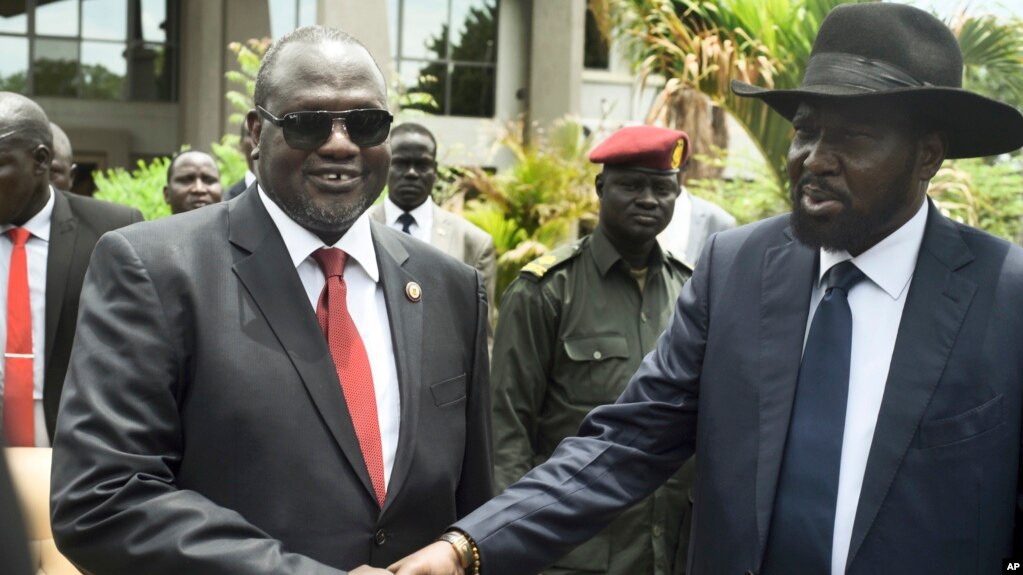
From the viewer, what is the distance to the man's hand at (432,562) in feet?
10.4

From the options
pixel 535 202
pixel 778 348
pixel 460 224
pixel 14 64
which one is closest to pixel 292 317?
pixel 778 348

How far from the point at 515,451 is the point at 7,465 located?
4085mm

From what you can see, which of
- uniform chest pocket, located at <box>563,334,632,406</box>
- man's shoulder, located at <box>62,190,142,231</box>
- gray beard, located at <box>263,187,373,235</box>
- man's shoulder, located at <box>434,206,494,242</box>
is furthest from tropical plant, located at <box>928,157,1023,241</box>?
gray beard, located at <box>263,187,373,235</box>

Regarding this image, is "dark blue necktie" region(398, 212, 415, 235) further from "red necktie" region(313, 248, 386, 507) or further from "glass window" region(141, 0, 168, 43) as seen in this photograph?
"glass window" region(141, 0, 168, 43)

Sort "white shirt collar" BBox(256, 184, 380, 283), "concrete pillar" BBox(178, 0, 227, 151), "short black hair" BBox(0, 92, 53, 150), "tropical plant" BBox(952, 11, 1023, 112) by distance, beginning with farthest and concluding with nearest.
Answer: "concrete pillar" BBox(178, 0, 227, 151)
"tropical plant" BBox(952, 11, 1023, 112)
"short black hair" BBox(0, 92, 53, 150)
"white shirt collar" BBox(256, 184, 380, 283)

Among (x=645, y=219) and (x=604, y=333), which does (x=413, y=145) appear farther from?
(x=604, y=333)

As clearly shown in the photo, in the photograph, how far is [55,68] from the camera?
25.3 m

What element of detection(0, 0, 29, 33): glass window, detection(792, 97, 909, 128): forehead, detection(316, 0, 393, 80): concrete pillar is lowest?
detection(792, 97, 909, 128): forehead

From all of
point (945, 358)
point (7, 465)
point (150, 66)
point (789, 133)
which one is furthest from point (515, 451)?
point (150, 66)

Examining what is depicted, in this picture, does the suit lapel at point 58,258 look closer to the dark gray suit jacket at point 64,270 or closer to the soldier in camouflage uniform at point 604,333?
the dark gray suit jacket at point 64,270

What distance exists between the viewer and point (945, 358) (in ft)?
10.0

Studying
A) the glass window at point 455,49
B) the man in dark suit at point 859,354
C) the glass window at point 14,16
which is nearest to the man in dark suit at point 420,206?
the man in dark suit at point 859,354

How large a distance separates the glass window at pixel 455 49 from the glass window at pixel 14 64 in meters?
7.46

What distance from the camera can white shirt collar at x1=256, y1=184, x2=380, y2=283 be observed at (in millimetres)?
3227
